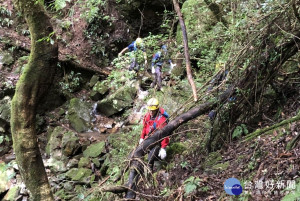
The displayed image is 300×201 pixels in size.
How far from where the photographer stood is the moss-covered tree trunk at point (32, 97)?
10.4ft

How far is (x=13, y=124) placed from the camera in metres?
3.22

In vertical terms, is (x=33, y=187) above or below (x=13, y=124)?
below

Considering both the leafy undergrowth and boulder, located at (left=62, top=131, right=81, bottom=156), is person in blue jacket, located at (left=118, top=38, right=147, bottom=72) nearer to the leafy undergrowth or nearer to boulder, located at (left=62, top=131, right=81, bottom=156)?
the leafy undergrowth

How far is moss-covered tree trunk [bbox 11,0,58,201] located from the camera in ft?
10.4

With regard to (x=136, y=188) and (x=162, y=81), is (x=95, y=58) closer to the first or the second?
(x=162, y=81)

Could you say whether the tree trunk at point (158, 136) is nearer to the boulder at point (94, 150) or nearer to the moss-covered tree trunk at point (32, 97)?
the moss-covered tree trunk at point (32, 97)

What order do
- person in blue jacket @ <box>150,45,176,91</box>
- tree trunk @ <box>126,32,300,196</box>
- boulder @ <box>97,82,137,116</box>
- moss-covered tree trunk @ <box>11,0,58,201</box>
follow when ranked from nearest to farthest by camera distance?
1. moss-covered tree trunk @ <box>11,0,58,201</box>
2. tree trunk @ <box>126,32,300,196</box>
3. person in blue jacket @ <box>150,45,176,91</box>
4. boulder @ <box>97,82,137,116</box>

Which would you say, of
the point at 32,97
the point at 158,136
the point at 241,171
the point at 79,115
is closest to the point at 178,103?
the point at 158,136

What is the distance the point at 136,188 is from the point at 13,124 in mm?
1891

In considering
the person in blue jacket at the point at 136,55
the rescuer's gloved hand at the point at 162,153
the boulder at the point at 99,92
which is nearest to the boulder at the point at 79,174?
the rescuer's gloved hand at the point at 162,153

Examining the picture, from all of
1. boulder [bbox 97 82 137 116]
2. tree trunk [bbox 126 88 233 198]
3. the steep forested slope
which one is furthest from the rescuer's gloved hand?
boulder [bbox 97 82 137 116]

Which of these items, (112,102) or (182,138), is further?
(112,102)

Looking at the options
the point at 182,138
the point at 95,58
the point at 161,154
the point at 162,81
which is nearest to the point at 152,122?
the point at 161,154

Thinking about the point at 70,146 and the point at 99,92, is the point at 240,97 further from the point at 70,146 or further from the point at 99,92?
the point at 99,92
